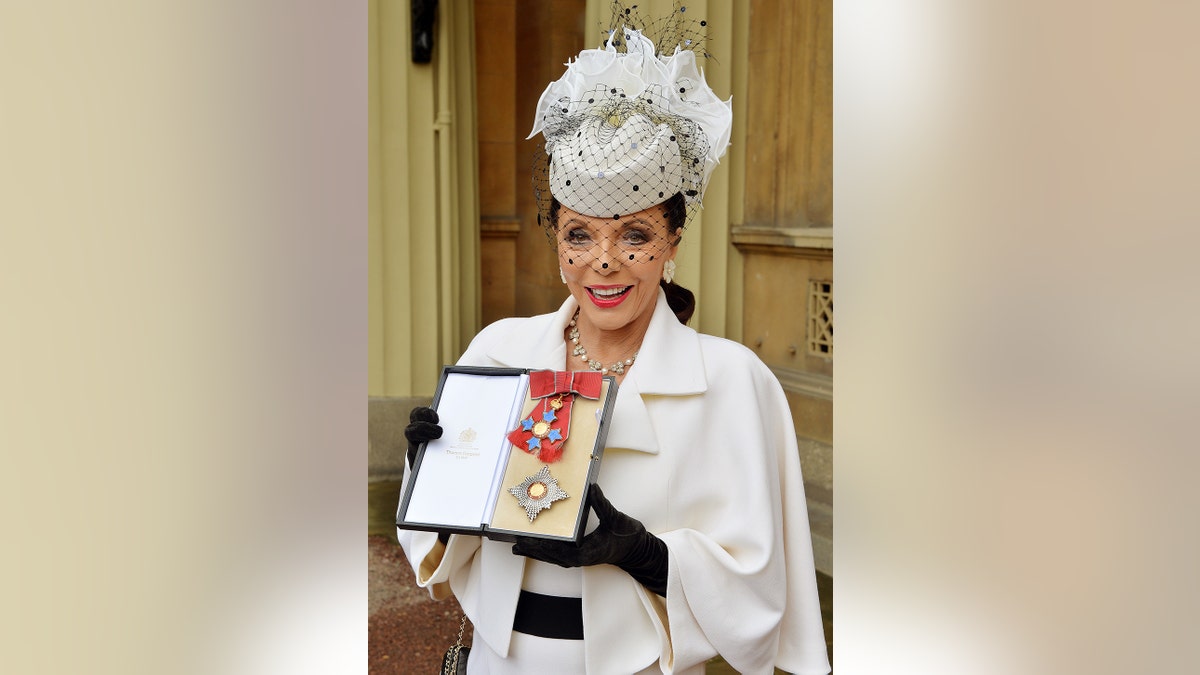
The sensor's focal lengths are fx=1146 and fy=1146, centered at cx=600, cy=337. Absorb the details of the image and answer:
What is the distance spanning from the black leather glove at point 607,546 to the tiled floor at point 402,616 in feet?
8.25

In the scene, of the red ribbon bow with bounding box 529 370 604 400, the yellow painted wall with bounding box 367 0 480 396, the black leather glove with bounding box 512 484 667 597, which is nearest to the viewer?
the black leather glove with bounding box 512 484 667 597

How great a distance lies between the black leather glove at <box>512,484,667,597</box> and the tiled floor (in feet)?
8.25

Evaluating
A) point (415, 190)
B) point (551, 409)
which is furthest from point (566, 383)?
point (415, 190)

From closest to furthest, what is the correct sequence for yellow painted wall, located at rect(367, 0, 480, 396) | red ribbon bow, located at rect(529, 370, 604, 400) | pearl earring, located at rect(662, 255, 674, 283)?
red ribbon bow, located at rect(529, 370, 604, 400) < pearl earring, located at rect(662, 255, 674, 283) < yellow painted wall, located at rect(367, 0, 480, 396)

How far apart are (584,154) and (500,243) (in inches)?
241

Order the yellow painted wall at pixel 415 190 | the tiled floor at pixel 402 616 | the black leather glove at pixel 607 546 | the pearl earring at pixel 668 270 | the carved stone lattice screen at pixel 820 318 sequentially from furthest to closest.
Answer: the yellow painted wall at pixel 415 190 < the carved stone lattice screen at pixel 820 318 < the tiled floor at pixel 402 616 < the pearl earring at pixel 668 270 < the black leather glove at pixel 607 546

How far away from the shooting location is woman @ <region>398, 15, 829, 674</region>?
78.1 inches

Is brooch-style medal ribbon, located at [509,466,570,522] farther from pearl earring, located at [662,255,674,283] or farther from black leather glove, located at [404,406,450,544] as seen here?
pearl earring, located at [662,255,674,283]

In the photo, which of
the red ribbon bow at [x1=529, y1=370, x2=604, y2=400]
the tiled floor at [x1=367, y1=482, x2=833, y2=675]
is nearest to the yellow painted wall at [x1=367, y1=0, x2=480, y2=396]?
the tiled floor at [x1=367, y1=482, x2=833, y2=675]

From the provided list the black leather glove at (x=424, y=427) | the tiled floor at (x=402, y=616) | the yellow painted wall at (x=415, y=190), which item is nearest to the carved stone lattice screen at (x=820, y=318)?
the tiled floor at (x=402, y=616)

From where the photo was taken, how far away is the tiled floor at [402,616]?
4500 mm

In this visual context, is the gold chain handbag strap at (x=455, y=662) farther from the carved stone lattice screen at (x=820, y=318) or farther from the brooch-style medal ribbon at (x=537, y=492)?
the carved stone lattice screen at (x=820, y=318)
